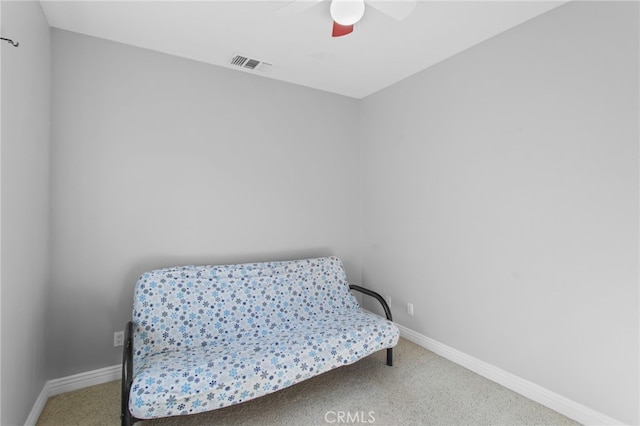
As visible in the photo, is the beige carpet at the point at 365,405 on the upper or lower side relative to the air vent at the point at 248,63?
lower

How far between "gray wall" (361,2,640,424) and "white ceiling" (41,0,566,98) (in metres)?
0.23

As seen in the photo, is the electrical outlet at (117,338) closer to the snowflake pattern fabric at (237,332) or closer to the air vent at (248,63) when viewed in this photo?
the snowflake pattern fabric at (237,332)

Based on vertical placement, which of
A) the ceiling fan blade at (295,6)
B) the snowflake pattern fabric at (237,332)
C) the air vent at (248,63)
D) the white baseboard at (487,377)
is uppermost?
the air vent at (248,63)

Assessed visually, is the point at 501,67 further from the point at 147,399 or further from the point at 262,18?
the point at 147,399

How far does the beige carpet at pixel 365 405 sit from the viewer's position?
6.36 feet

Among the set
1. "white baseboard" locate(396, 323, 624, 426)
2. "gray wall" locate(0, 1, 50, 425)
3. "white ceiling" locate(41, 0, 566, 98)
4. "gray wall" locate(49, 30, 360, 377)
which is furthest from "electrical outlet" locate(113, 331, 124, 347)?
"white baseboard" locate(396, 323, 624, 426)

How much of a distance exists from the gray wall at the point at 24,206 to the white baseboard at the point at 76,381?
96 millimetres

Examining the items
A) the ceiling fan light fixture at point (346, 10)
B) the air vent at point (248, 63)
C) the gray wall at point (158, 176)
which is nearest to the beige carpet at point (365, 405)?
the gray wall at point (158, 176)

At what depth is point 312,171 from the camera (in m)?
3.37

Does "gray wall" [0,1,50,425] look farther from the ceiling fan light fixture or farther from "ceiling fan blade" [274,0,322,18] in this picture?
the ceiling fan light fixture

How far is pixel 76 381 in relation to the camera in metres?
2.27

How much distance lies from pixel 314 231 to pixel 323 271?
20.1 inches

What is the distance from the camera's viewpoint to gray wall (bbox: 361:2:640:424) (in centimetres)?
178

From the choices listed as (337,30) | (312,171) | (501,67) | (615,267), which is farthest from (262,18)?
(615,267)
